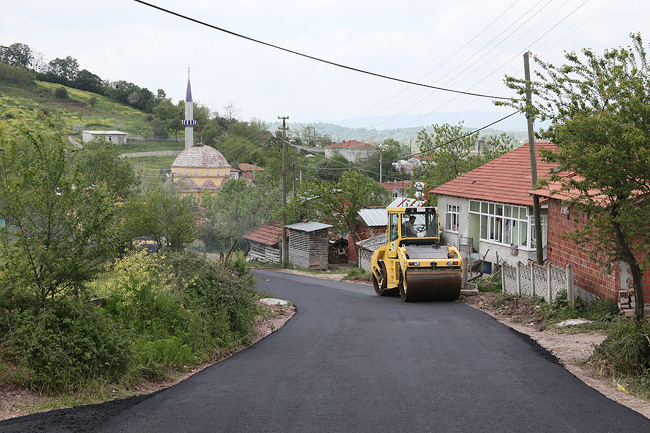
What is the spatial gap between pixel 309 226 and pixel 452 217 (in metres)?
15.9

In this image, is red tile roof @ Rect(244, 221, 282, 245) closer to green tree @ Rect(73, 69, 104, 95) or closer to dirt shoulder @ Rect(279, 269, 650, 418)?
dirt shoulder @ Rect(279, 269, 650, 418)

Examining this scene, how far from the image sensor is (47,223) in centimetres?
915

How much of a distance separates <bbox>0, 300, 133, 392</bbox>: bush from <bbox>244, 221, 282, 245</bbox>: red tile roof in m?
42.3

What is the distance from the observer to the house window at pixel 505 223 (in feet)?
87.5

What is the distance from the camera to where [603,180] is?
10.3 meters

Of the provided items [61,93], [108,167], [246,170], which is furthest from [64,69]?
[108,167]

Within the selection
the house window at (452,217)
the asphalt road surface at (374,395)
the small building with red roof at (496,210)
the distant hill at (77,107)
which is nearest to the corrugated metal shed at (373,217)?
the small building with red roof at (496,210)

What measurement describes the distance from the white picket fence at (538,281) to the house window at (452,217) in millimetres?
12365

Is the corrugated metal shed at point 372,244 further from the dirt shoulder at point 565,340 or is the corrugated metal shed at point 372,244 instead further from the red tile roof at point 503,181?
the dirt shoulder at point 565,340

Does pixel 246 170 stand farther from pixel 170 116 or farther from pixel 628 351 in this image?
pixel 628 351

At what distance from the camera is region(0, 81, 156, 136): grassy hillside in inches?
5027

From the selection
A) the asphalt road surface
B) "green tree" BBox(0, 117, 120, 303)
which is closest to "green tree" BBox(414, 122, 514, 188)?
the asphalt road surface

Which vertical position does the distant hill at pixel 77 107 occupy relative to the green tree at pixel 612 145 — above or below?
above

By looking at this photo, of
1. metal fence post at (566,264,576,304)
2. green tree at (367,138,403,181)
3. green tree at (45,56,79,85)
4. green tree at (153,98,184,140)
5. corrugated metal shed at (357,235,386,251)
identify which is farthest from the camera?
green tree at (45,56,79,85)
